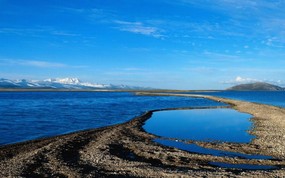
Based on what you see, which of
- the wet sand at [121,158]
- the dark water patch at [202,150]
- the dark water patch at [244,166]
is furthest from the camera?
the dark water patch at [202,150]

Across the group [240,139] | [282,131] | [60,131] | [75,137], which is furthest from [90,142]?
[282,131]

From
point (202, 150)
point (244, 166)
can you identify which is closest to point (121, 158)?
point (202, 150)

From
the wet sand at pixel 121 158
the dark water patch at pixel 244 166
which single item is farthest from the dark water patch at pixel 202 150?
the dark water patch at pixel 244 166

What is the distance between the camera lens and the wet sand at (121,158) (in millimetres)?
19750

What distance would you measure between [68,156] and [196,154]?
385 inches

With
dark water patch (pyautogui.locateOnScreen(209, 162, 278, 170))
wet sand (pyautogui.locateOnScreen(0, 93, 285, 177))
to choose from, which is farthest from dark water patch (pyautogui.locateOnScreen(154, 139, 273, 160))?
dark water patch (pyautogui.locateOnScreen(209, 162, 278, 170))

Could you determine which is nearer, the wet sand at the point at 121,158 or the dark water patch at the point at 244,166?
the wet sand at the point at 121,158

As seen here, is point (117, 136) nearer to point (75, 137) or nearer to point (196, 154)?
point (75, 137)

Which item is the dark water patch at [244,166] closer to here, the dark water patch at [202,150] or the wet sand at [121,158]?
the wet sand at [121,158]

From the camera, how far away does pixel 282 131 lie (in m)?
38.3

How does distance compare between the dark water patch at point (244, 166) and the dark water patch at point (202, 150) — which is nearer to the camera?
the dark water patch at point (244, 166)

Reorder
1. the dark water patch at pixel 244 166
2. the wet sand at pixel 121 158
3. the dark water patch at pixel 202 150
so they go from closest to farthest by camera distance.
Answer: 1. the wet sand at pixel 121 158
2. the dark water patch at pixel 244 166
3. the dark water patch at pixel 202 150

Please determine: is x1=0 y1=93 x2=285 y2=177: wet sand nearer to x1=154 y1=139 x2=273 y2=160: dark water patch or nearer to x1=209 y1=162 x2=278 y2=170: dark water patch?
x1=209 y1=162 x2=278 y2=170: dark water patch

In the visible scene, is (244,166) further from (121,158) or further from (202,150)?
(121,158)
